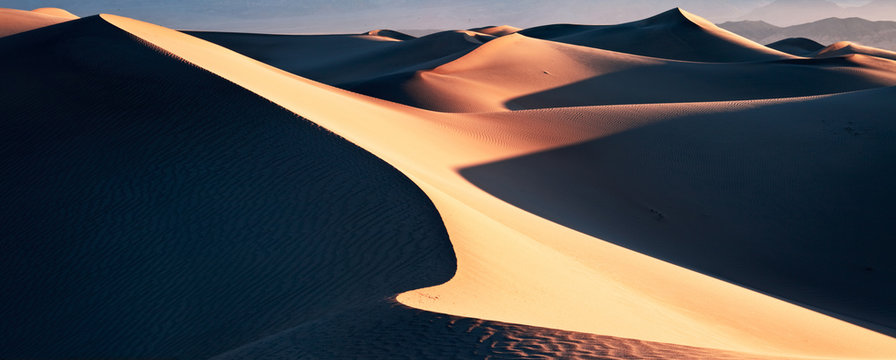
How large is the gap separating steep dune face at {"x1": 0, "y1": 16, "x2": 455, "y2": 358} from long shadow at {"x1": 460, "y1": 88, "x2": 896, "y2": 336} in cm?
333

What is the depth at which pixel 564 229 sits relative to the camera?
8539mm

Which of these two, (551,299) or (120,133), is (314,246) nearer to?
(551,299)

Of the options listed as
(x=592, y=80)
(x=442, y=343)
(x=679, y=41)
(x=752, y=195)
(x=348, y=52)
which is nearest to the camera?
(x=442, y=343)

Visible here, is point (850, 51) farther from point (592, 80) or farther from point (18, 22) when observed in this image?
point (18, 22)

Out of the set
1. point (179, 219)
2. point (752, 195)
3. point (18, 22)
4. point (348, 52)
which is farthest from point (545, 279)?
point (348, 52)

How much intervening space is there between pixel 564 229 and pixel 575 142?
536cm

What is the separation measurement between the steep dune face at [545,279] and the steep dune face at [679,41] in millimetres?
31334

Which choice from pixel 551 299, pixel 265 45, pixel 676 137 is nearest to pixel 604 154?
pixel 676 137

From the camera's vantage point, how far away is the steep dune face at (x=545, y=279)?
4566 mm

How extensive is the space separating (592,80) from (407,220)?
73.4 ft

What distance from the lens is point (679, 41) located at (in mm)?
42188

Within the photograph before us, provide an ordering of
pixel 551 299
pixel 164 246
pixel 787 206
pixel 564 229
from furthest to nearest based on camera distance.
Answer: pixel 787 206 < pixel 564 229 < pixel 164 246 < pixel 551 299

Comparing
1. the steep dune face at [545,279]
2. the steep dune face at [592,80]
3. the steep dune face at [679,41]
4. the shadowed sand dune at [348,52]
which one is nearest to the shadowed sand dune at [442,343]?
the steep dune face at [545,279]

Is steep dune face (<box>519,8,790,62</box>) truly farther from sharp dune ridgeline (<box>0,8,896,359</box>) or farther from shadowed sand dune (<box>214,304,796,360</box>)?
shadowed sand dune (<box>214,304,796,360</box>)
